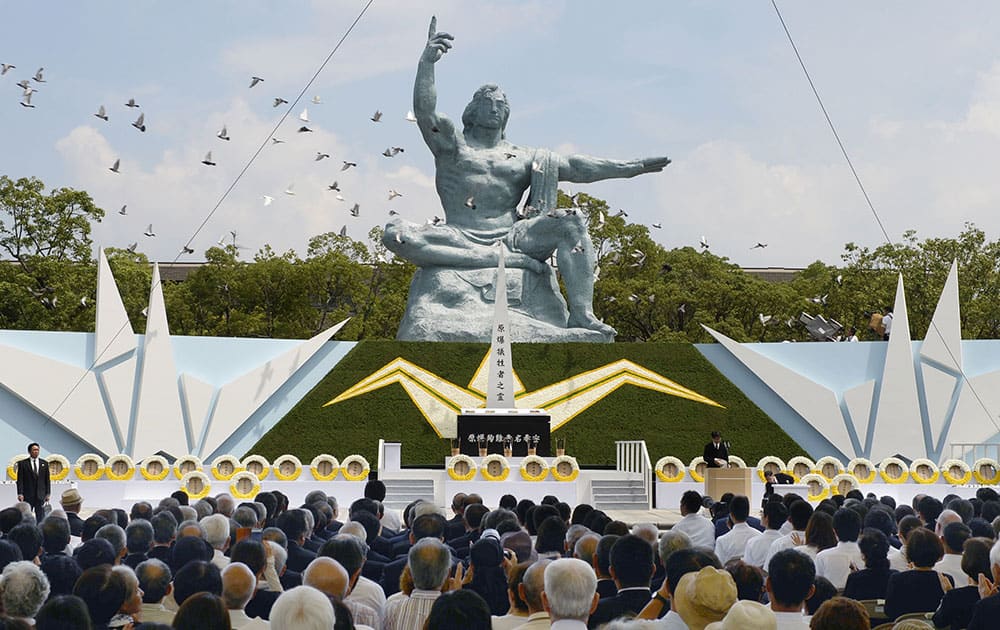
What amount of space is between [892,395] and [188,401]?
14832mm

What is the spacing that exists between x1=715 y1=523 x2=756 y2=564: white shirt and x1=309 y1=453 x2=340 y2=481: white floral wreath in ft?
44.8

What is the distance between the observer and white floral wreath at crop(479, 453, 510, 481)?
21.0 meters

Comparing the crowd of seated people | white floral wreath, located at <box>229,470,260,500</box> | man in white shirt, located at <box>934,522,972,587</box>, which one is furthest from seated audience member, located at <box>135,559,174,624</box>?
white floral wreath, located at <box>229,470,260,500</box>

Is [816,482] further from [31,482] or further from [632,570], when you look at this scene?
[632,570]

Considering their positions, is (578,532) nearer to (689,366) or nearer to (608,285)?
(689,366)

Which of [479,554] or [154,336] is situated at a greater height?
[154,336]

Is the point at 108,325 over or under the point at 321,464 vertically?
over

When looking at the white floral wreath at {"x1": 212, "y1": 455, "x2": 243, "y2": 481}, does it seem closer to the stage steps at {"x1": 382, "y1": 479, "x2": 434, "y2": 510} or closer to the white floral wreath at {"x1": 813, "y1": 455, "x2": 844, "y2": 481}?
the stage steps at {"x1": 382, "y1": 479, "x2": 434, "y2": 510}

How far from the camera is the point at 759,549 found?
839 centimetres

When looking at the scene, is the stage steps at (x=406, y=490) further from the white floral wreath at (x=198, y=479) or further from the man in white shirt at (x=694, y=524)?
the man in white shirt at (x=694, y=524)

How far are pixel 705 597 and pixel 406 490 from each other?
16.8 meters

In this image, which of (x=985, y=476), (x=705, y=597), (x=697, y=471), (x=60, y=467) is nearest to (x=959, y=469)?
(x=985, y=476)

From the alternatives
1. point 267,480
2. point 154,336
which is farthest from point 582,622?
point 154,336

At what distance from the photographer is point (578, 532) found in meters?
7.47
